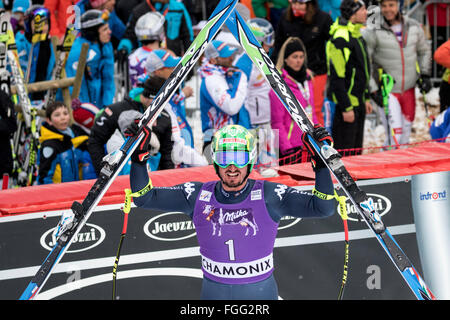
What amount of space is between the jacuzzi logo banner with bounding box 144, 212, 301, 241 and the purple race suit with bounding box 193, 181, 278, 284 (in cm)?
93

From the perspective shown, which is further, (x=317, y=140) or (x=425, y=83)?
(x=425, y=83)

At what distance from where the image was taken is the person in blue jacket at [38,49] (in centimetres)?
1048

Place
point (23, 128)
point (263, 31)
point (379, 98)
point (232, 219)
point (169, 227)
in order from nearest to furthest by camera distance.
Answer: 1. point (232, 219)
2. point (169, 227)
3. point (23, 128)
4. point (263, 31)
5. point (379, 98)

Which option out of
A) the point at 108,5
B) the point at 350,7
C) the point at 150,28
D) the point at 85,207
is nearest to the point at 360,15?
the point at 350,7

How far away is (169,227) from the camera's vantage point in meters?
6.58

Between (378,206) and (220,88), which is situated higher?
(220,88)

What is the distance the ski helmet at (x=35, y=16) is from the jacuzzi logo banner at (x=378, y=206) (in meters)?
5.65

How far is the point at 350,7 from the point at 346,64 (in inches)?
28.8

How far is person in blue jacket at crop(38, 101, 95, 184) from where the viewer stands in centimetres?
821

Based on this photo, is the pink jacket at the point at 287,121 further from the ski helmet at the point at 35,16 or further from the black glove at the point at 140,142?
the ski helmet at the point at 35,16

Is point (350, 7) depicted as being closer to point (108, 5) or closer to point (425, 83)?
point (425, 83)

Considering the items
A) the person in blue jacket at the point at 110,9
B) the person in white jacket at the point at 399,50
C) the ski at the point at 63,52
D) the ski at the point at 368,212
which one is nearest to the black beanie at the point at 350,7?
the person in white jacket at the point at 399,50
